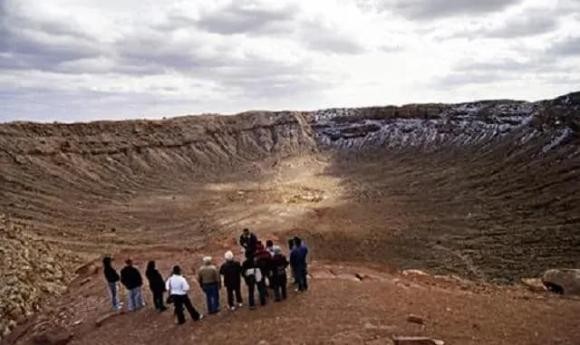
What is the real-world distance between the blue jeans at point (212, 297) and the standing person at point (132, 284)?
1.98 meters

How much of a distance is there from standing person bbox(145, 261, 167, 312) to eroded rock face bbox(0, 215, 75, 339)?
17.6 feet

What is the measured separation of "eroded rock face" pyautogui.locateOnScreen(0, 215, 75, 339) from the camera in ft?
56.1

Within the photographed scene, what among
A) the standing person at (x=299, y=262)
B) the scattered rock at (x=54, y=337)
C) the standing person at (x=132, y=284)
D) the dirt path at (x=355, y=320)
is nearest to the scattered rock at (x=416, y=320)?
the dirt path at (x=355, y=320)

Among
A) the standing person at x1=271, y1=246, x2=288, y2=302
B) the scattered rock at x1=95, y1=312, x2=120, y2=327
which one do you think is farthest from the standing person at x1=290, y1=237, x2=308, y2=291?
the scattered rock at x1=95, y1=312, x2=120, y2=327

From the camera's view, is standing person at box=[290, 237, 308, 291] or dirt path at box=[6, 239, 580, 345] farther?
standing person at box=[290, 237, 308, 291]

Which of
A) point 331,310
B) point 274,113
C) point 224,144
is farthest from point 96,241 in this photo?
point 274,113

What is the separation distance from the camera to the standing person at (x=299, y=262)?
1325 cm

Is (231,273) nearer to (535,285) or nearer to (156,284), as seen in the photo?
(156,284)

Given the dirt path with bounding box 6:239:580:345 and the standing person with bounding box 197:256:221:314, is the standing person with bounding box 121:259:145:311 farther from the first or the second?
the standing person with bounding box 197:256:221:314

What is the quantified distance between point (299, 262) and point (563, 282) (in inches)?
342

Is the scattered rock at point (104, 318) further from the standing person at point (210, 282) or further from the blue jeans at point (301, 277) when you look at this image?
the blue jeans at point (301, 277)

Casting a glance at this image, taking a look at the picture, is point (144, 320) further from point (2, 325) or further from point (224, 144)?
point (224, 144)

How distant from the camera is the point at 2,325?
16.5 m

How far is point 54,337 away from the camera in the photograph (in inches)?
586
